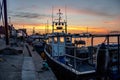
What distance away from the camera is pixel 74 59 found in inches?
503

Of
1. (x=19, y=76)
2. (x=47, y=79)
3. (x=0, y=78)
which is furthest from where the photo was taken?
(x=47, y=79)

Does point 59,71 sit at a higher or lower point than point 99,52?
lower

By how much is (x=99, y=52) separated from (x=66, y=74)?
3773 mm

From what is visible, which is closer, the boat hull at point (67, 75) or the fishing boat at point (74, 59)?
the fishing boat at point (74, 59)

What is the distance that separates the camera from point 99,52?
11.2m

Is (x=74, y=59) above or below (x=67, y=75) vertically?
above

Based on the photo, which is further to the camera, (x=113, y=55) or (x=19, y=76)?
(x=113, y=55)

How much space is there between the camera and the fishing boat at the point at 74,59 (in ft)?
37.4

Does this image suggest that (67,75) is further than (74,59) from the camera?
Yes

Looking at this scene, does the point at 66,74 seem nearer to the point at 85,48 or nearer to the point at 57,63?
the point at 57,63

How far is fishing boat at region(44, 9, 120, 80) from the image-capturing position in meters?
11.4

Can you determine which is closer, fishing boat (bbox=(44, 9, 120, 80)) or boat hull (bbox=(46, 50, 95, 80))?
fishing boat (bbox=(44, 9, 120, 80))

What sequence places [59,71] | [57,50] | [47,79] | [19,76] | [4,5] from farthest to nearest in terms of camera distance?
[4,5] < [57,50] < [59,71] < [47,79] < [19,76]

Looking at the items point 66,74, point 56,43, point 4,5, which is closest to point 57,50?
point 56,43
